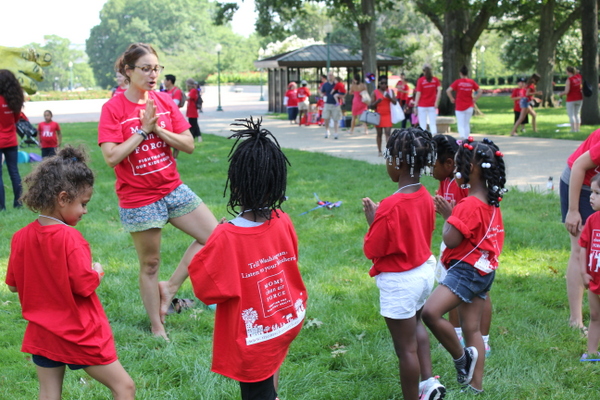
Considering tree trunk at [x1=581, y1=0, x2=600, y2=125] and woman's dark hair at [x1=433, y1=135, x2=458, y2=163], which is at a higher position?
tree trunk at [x1=581, y1=0, x2=600, y2=125]

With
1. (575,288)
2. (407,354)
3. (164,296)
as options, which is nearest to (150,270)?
(164,296)

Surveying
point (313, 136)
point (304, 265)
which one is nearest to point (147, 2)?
point (313, 136)

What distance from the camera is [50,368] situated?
9.19 feet

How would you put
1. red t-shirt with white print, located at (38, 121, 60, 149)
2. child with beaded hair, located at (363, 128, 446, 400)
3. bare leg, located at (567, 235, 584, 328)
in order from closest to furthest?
child with beaded hair, located at (363, 128, 446, 400), bare leg, located at (567, 235, 584, 328), red t-shirt with white print, located at (38, 121, 60, 149)

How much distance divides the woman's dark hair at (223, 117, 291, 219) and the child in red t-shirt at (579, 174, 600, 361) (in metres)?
2.09

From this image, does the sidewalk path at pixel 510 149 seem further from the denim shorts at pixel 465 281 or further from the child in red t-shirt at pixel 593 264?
the denim shorts at pixel 465 281

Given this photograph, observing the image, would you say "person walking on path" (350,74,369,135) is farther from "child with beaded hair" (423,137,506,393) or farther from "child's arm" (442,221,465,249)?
"child's arm" (442,221,465,249)

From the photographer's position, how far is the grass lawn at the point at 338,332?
3.73 metres

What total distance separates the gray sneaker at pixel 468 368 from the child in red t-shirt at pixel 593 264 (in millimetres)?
951

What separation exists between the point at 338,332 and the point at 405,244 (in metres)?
1.60

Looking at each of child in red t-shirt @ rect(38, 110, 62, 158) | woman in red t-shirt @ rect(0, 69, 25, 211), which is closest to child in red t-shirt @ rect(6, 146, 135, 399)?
woman in red t-shirt @ rect(0, 69, 25, 211)

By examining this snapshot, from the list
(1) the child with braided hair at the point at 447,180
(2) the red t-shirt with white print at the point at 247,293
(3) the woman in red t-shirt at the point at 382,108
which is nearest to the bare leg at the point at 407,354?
(1) the child with braided hair at the point at 447,180

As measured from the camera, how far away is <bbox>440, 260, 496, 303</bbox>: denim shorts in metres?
3.45

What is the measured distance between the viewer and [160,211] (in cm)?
425
